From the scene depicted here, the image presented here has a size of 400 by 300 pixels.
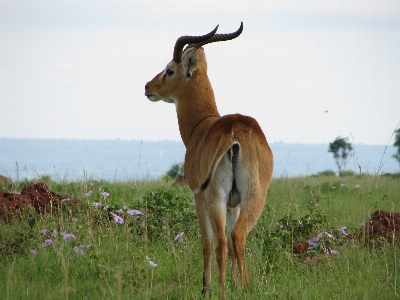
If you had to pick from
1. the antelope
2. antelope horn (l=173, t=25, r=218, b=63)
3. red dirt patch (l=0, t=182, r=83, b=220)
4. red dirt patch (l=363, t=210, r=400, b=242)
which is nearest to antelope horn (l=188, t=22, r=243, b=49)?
antelope horn (l=173, t=25, r=218, b=63)

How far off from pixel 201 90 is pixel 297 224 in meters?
1.73

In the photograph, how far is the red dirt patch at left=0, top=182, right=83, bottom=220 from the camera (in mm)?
6988

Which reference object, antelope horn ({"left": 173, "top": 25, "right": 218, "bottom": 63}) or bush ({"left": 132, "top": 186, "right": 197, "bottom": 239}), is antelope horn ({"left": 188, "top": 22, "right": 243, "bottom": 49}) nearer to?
antelope horn ({"left": 173, "top": 25, "right": 218, "bottom": 63})

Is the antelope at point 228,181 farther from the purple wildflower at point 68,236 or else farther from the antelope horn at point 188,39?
the purple wildflower at point 68,236

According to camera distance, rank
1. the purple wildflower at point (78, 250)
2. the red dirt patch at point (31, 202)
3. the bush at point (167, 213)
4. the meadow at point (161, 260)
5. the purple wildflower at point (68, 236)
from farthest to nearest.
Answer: the red dirt patch at point (31, 202) < the bush at point (167, 213) < the purple wildflower at point (68, 236) < the purple wildflower at point (78, 250) < the meadow at point (161, 260)

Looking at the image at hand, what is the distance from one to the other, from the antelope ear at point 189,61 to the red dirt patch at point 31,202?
1.96 m

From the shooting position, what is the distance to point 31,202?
7387 millimetres

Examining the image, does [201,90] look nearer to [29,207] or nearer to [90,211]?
[90,211]

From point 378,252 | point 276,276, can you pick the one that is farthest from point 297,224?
point 276,276

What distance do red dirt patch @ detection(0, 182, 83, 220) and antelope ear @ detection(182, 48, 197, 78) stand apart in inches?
77.2

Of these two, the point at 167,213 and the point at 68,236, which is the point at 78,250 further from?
the point at 167,213

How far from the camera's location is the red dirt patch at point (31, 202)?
6.99 metres

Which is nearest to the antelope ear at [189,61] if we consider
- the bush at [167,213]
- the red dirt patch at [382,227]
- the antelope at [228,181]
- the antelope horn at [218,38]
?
the antelope horn at [218,38]

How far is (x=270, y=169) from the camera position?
536 cm
